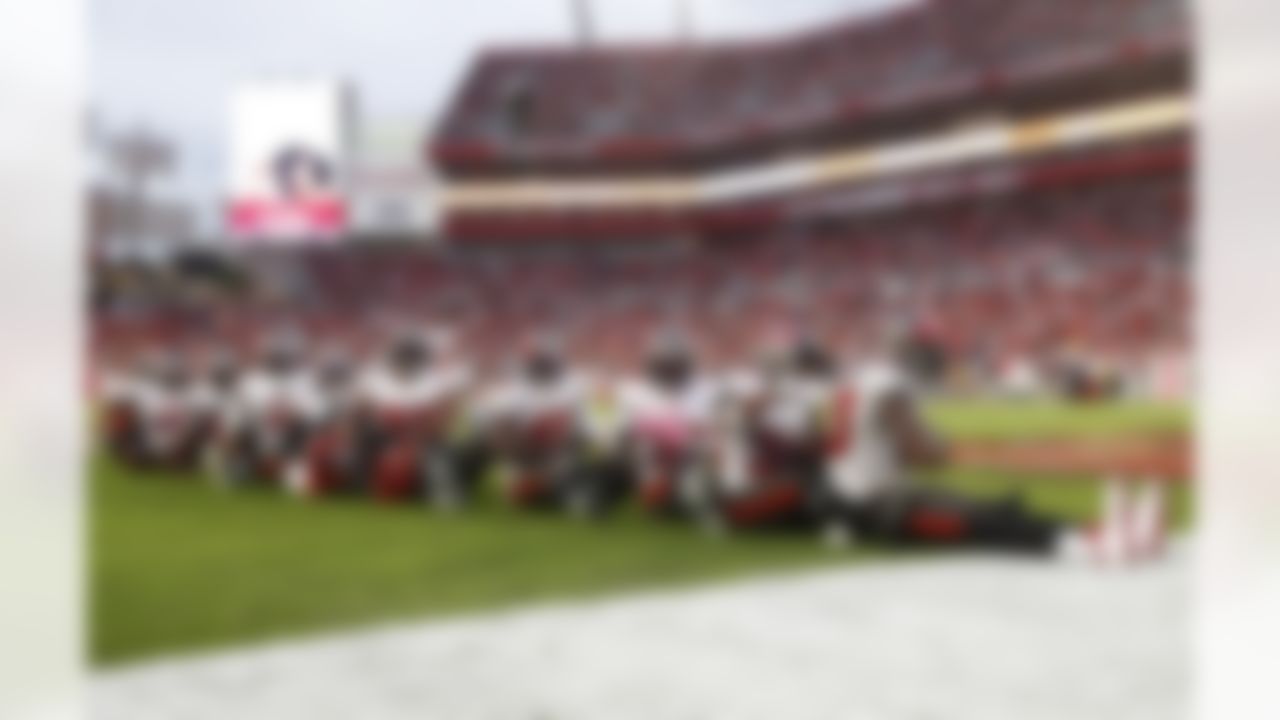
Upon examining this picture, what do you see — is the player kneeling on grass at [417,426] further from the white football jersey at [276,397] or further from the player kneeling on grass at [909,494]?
the player kneeling on grass at [909,494]

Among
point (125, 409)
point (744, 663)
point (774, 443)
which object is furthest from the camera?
point (774, 443)

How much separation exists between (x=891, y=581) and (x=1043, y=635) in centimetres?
17

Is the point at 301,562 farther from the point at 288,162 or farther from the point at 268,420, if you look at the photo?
the point at 288,162

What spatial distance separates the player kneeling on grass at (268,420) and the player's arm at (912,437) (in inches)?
25.0

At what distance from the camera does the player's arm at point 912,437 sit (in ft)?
4.53

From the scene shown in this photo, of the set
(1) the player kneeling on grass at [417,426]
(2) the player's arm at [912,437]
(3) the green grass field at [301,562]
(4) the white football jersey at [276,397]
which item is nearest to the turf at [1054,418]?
(2) the player's arm at [912,437]

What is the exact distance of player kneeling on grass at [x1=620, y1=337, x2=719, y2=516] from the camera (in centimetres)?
126

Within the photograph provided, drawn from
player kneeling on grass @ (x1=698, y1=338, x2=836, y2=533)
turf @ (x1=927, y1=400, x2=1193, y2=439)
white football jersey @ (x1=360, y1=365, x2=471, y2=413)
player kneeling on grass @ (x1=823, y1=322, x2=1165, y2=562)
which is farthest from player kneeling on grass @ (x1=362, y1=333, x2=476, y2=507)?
turf @ (x1=927, y1=400, x2=1193, y2=439)

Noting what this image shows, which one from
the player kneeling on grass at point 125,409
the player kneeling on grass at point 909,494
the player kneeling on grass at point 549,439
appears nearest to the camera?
the player kneeling on grass at point 125,409

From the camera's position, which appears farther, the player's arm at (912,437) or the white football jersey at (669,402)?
the player's arm at (912,437)

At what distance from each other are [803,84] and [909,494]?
49 centimetres

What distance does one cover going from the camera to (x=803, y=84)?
1252 mm

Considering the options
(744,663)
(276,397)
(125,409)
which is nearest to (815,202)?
(744,663)

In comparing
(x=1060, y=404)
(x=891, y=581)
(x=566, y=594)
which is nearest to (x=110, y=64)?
(x=566, y=594)
